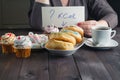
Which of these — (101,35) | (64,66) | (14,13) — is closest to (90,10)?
(101,35)

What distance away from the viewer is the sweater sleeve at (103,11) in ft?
5.43

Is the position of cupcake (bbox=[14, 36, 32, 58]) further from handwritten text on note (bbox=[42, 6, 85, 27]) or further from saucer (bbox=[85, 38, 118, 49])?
handwritten text on note (bbox=[42, 6, 85, 27])

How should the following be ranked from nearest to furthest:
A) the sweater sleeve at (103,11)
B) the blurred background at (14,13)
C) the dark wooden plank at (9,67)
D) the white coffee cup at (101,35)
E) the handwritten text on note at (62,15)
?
1. the dark wooden plank at (9,67)
2. the white coffee cup at (101,35)
3. the handwritten text on note at (62,15)
4. the sweater sleeve at (103,11)
5. the blurred background at (14,13)

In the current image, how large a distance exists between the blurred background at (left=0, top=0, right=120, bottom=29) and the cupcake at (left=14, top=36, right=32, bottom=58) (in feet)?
6.65

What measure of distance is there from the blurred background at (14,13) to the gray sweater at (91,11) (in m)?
1.25

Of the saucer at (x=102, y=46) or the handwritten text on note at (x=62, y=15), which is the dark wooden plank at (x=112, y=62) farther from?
the handwritten text on note at (x=62, y=15)

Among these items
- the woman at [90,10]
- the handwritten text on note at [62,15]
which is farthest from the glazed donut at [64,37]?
the woman at [90,10]

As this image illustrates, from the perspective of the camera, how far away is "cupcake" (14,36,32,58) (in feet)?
3.46

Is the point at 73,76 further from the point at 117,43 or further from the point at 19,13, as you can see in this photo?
the point at 19,13

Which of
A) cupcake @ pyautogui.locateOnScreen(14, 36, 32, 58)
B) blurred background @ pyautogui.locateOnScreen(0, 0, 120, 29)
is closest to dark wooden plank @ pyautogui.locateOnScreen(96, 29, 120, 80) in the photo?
cupcake @ pyautogui.locateOnScreen(14, 36, 32, 58)

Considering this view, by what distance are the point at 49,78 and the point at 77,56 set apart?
269 mm

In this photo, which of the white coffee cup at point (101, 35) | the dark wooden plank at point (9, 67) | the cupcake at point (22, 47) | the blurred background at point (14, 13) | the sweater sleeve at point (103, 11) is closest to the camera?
the dark wooden plank at point (9, 67)

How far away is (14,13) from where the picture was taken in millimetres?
3092

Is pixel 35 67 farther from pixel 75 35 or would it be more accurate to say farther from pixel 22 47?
pixel 75 35
